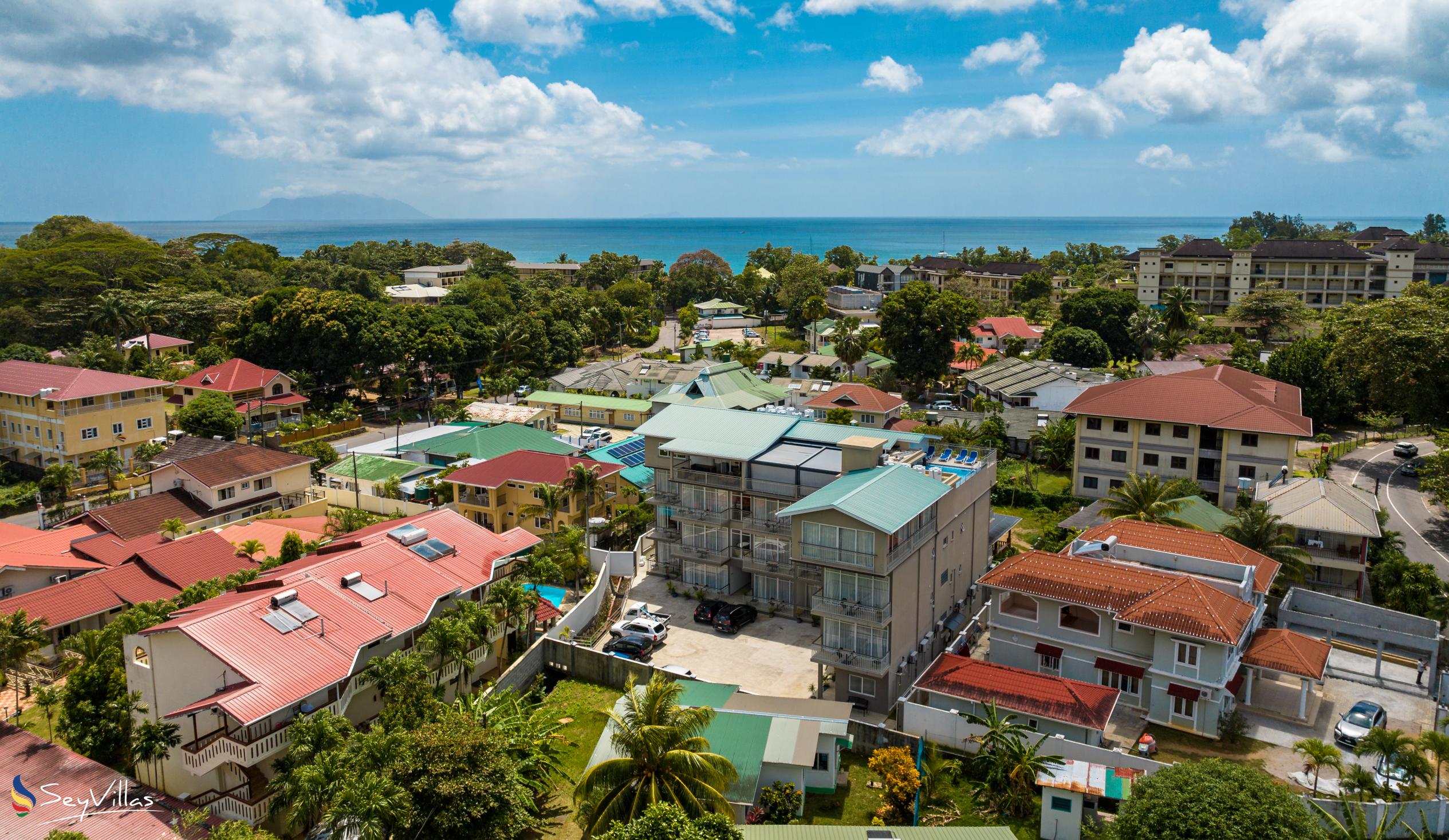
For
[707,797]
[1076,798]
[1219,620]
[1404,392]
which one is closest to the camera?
[707,797]

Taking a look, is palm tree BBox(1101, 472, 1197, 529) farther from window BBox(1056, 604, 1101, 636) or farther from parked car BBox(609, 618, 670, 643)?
parked car BBox(609, 618, 670, 643)

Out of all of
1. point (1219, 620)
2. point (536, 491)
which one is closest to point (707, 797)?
point (1219, 620)

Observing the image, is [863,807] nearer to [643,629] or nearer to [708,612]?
[643,629]

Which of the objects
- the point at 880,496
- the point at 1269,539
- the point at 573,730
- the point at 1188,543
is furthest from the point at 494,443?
the point at 1269,539

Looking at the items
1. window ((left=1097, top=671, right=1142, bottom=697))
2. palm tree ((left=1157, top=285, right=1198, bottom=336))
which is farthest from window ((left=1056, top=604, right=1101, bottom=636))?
palm tree ((left=1157, top=285, right=1198, bottom=336))

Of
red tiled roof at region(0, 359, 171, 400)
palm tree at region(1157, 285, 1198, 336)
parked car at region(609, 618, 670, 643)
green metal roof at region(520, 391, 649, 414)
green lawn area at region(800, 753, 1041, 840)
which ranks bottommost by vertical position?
green lawn area at region(800, 753, 1041, 840)

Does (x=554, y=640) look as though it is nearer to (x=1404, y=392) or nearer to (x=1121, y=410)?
(x=1121, y=410)

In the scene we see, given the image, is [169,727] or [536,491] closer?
[169,727]
